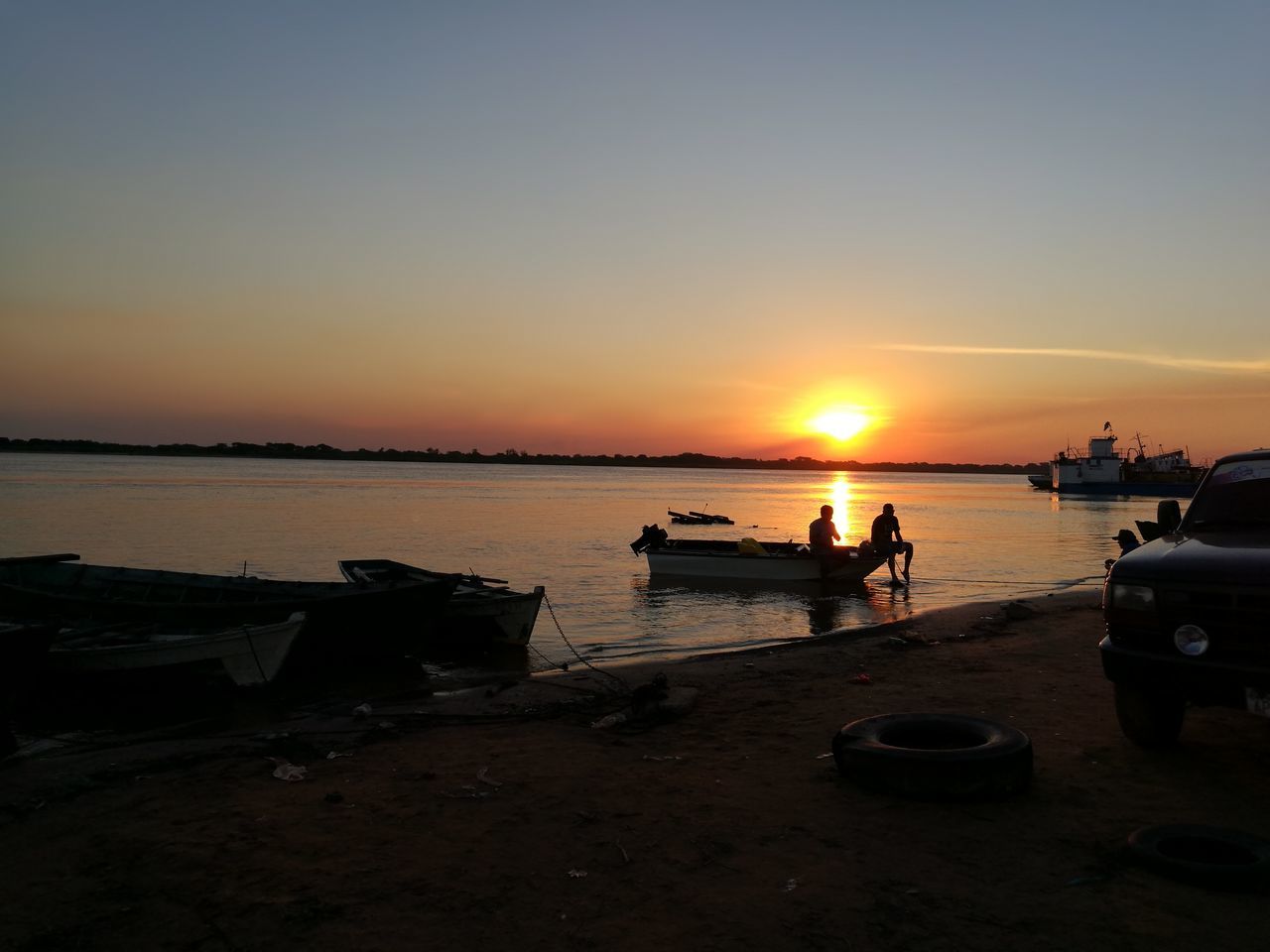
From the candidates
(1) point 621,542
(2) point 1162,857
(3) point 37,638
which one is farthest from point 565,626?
(1) point 621,542

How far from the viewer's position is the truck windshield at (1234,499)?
7.03 metres

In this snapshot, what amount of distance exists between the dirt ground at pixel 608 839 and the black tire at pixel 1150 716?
16 centimetres

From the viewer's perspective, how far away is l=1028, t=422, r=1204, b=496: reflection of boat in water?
93.4 meters

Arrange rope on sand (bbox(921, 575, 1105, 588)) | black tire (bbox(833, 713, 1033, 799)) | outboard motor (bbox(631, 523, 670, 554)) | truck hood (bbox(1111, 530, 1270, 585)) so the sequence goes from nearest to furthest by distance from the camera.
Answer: truck hood (bbox(1111, 530, 1270, 585)), black tire (bbox(833, 713, 1033, 799)), rope on sand (bbox(921, 575, 1105, 588)), outboard motor (bbox(631, 523, 670, 554))

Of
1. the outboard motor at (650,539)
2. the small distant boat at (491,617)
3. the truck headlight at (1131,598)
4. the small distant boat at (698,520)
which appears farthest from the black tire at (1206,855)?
the small distant boat at (698,520)

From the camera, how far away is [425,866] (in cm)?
516

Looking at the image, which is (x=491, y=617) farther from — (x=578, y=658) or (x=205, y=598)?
(x=205, y=598)

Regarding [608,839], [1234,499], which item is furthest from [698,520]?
[608,839]

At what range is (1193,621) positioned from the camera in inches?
232

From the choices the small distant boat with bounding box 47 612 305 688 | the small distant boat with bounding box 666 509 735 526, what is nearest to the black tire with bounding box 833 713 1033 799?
the small distant boat with bounding box 47 612 305 688

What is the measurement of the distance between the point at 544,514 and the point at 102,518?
87.0 feet

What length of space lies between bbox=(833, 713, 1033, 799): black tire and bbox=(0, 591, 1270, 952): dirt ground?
0.14 metres

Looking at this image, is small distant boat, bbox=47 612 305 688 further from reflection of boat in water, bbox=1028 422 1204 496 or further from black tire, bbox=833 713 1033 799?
reflection of boat in water, bbox=1028 422 1204 496

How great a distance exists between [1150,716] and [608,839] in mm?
4660
